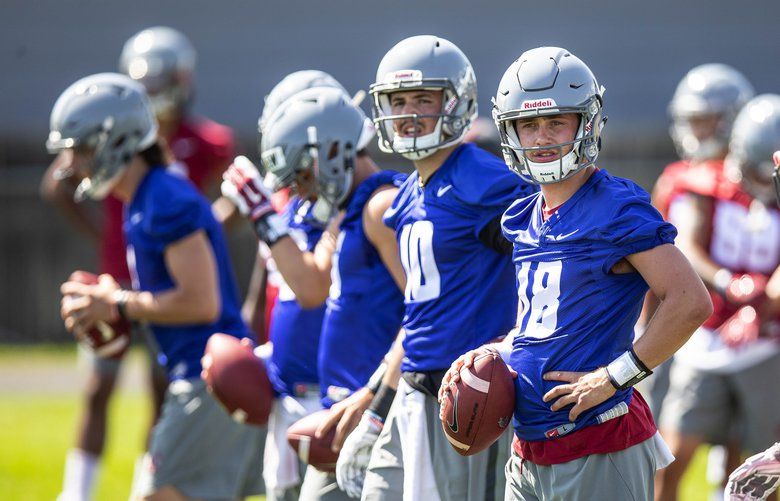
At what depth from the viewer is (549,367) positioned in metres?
3.64

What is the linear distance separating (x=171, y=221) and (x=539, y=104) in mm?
2219

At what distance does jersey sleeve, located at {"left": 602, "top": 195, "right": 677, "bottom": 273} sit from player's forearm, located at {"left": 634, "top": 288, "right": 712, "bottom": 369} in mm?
153

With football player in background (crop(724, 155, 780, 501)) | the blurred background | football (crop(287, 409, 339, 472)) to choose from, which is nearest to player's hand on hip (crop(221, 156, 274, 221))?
football (crop(287, 409, 339, 472))

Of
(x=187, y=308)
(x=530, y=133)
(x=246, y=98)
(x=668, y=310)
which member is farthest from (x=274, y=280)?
(x=246, y=98)

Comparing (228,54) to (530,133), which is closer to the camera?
(530,133)

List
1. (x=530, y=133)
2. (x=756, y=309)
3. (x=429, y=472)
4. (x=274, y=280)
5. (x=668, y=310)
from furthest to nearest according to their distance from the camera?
(x=756, y=309) → (x=274, y=280) → (x=429, y=472) → (x=530, y=133) → (x=668, y=310)

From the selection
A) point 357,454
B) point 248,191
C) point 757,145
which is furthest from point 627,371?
point 757,145

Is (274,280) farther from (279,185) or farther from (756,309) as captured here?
(756,309)

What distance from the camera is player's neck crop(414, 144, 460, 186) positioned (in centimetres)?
428

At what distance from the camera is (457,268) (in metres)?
4.11

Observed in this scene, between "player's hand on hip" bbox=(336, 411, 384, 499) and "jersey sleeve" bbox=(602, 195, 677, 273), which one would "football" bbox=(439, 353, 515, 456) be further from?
"player's hand on hip" bbox=(336, 411, 384, 499)

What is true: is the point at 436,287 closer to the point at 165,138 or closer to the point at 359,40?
the point at 165,138

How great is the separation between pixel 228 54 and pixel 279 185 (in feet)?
42.4

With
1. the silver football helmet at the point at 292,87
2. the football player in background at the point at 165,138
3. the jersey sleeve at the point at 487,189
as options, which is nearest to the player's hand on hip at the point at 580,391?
the jersey sleeve at the point at 487,189
